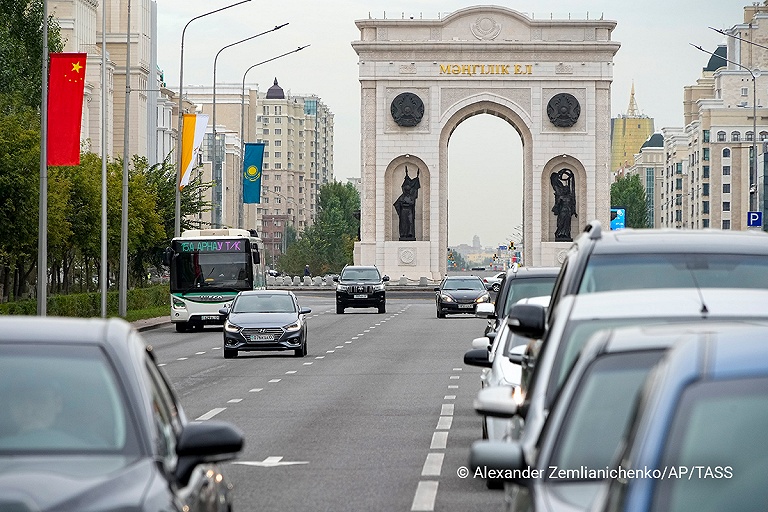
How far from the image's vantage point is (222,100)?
189 metres

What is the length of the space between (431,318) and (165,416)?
46599 mm

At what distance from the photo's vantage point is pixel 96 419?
6.02 m

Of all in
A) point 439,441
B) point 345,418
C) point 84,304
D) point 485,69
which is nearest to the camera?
point 439,441

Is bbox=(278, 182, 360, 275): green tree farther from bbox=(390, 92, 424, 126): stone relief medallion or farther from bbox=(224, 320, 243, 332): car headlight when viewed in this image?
bbox=(224, 320, 243, 332): car headlight

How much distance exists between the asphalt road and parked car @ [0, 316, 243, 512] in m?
4.54

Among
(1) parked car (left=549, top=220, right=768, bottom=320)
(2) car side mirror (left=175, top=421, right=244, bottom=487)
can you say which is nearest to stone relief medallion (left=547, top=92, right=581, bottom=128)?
(1) parked car (left=549, top=220, right=768, bottom=320)

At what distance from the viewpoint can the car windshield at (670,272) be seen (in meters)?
8.96

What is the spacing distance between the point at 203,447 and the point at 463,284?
4881cm

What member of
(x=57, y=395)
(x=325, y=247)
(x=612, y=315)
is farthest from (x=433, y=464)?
(x=325, y=247)

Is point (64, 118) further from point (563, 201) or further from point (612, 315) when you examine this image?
point (563, 201)

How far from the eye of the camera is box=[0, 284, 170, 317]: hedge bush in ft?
126

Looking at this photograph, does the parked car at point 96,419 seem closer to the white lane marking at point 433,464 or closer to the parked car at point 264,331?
the white lane marking at point 433,464

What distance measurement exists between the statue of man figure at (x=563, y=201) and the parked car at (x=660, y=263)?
7901 cm

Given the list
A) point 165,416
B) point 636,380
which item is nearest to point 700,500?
point 636,380
